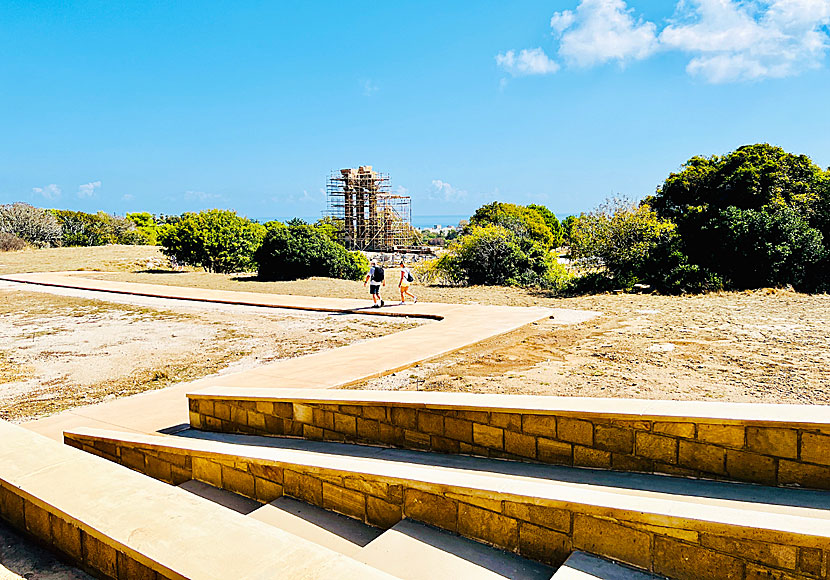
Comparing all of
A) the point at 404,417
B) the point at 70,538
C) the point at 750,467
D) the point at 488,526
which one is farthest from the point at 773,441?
the point at 70,538

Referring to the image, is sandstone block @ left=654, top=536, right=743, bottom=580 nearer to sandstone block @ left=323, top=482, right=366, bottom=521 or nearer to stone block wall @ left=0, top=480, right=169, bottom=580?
sandstone block @ left=323, top=482, right=366, bottom=521

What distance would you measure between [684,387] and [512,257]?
12854 millimetres

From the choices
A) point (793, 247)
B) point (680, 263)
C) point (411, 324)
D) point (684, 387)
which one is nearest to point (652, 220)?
point (680, 263)

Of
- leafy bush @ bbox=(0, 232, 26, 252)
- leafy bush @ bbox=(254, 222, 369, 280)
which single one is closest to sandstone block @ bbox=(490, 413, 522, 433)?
leafy bush @ bbox=(254, 222, 369, 280)

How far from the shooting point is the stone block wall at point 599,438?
313 cm

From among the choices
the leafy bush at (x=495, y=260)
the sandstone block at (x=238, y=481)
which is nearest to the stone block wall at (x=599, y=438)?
the sandstone block at (x=238, y=481)

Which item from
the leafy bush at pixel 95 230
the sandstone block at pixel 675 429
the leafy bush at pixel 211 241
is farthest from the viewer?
the leafy bush at pixel 95 230

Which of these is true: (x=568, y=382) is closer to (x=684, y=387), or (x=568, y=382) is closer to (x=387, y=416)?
(x=684, y=387)

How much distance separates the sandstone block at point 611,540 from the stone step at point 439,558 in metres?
0.22

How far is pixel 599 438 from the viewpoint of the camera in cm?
356

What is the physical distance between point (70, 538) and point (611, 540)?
256 centimetres

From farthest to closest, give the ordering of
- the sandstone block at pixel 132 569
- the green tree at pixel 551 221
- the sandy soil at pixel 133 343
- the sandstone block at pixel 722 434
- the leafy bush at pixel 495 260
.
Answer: the green tree at pixel 551 221, the leafy bush at pixel 495 260, the sandy soil at pixel 133 343, the sandstone block at pixel 722 434, the sandstone block at pixel 132 569

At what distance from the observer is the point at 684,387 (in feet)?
19.5

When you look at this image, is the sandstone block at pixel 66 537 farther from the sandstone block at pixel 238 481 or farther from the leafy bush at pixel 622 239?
the leafy bush at pixel 622 239
